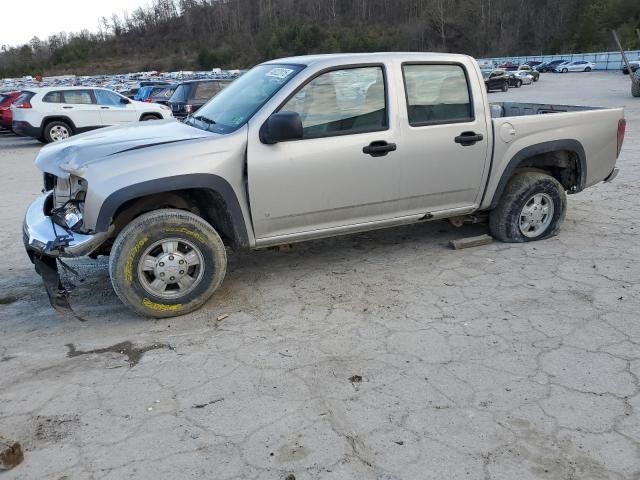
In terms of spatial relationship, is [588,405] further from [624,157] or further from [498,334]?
[624,157]

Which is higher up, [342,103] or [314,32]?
[314,32]

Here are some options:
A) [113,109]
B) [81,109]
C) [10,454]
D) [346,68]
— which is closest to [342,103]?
[346,68]

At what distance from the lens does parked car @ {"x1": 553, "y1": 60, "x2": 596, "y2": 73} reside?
55.1 meters

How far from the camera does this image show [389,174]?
14.4ft

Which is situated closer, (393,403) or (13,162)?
(393,403)

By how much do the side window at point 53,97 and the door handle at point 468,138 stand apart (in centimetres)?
1377

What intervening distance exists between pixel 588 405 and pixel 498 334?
2.72 ft

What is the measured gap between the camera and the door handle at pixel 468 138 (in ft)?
15.1

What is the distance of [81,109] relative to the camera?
15.3 metres

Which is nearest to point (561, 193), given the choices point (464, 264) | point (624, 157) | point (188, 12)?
point (464, 264)

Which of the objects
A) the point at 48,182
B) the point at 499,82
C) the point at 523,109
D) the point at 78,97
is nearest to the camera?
the point at 48,182

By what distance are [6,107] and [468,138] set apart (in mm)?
17255

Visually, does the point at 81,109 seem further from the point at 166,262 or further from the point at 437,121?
the point at 437,121

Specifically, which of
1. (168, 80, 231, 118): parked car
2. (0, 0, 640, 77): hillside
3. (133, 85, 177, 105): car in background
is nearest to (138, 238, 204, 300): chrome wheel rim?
(168, 80, 231, 118): parked car
